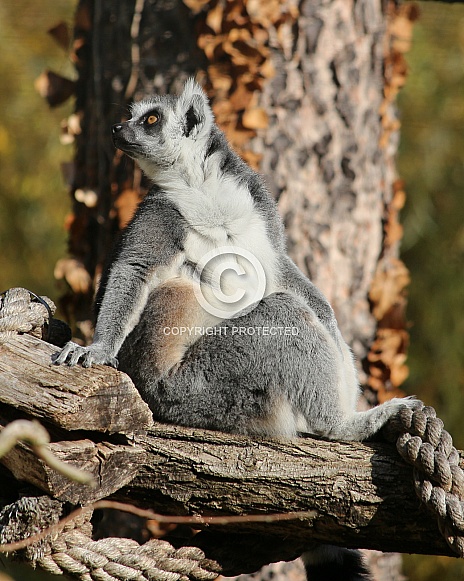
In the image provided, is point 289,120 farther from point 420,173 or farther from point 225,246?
point 420,173

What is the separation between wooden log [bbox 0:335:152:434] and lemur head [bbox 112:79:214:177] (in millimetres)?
1020

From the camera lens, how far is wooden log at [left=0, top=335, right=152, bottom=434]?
5.96 feet

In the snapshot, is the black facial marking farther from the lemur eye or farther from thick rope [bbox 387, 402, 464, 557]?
thick rope [bbox 387, 402, 464, 557]

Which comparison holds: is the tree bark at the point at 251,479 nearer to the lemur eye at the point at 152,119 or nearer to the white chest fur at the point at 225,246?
the white chest fur at the point at 225,246

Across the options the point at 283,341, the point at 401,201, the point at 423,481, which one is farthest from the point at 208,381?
the point at 401,201

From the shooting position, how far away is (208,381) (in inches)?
94.3

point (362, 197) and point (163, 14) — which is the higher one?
point (163, 14)

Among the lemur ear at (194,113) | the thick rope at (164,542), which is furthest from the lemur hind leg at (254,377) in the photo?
the lemur ear at (194,113)

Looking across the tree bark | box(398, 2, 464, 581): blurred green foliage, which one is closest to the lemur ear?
the tree bark

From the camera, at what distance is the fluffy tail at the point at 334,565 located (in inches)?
92.7

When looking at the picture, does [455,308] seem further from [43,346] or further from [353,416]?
[43,346]

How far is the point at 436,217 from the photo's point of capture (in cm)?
694

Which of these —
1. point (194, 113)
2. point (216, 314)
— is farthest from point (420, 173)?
point (216, 314)

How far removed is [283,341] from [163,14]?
76.4 inches
